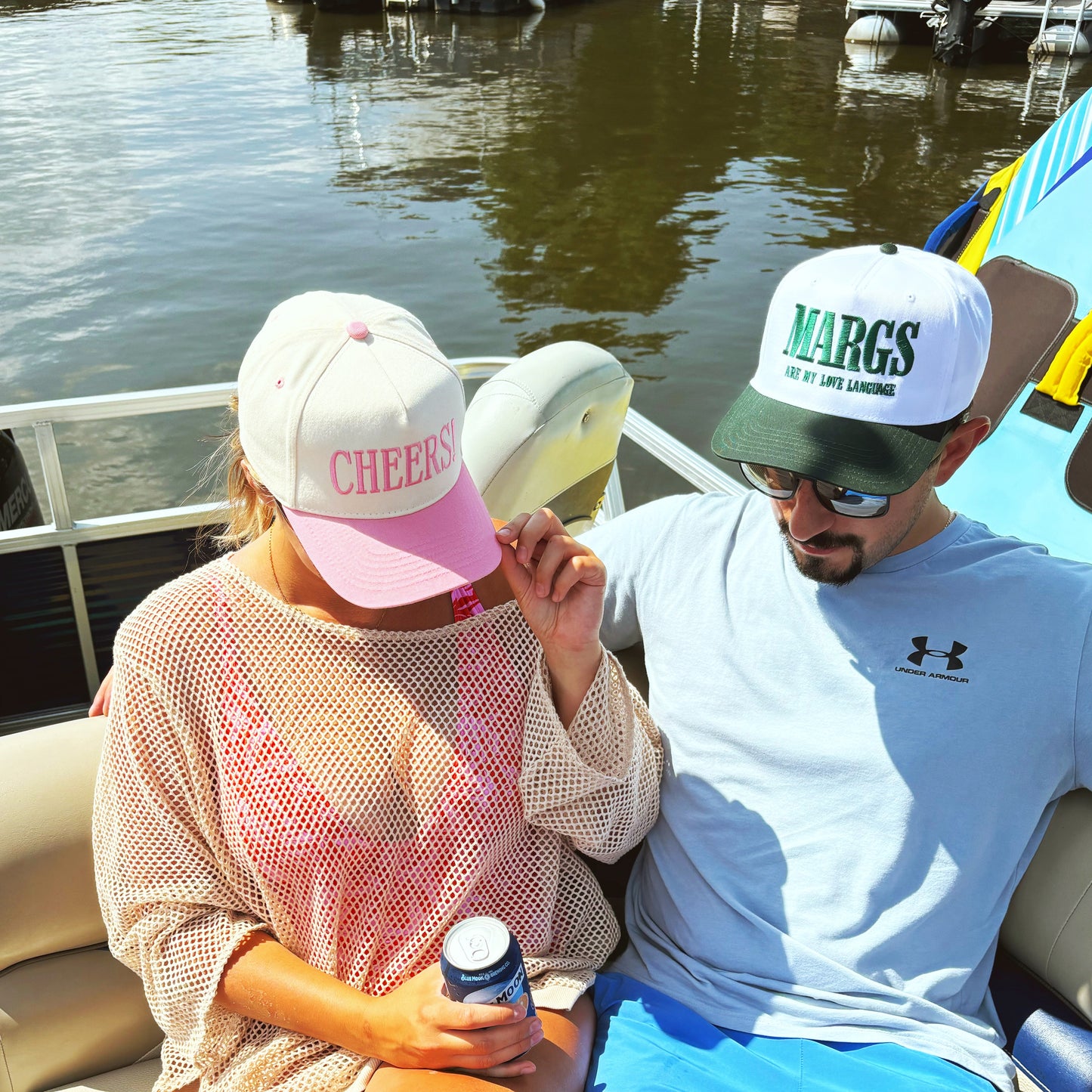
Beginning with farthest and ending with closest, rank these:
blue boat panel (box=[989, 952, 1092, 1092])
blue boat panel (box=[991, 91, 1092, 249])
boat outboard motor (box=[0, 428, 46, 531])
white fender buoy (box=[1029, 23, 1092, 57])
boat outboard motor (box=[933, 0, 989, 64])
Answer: boat outboard motor (box=[933, 0, 989, 64]) → white fender buoy (box=[1029, 23, 1092, 57]) → blue boat panel (box=[991, 91, 1092, 249]) → boat outboard motor (box=[0, 428, 46, 531]) → blue boat panel (box=[989, 952, 1092, 1092])

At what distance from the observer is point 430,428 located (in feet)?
4.45

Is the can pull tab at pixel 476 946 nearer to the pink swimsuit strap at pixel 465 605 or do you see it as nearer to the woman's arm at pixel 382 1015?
the woman's arm at pixel 382 1015

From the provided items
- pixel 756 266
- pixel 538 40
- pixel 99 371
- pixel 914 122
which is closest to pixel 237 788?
pixel 99 371

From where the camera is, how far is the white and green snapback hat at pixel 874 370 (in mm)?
1550

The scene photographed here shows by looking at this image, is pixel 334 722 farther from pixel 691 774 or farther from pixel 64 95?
pixel 64 95

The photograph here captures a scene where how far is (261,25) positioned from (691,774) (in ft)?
89.6

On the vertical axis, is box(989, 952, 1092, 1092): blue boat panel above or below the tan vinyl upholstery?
below

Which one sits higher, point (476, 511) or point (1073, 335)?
point (476, 511)

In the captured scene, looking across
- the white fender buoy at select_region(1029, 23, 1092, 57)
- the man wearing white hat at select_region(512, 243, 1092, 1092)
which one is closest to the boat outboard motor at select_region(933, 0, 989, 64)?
the white fender buoy at select_region(1029, 23, 1092, 57)

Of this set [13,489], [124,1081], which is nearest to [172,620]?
[124,1081]

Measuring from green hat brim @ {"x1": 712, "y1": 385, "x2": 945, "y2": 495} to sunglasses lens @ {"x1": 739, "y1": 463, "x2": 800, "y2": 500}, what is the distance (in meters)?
0.04

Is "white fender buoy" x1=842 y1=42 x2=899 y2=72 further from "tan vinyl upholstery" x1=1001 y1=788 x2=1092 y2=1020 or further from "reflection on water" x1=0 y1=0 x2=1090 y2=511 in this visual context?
"tan vinyl upholstery" x1=1001 y1=788 x2=1092 y2=1020

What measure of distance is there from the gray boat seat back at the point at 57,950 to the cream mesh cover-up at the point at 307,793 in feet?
0.55

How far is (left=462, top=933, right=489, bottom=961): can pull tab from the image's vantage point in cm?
128
